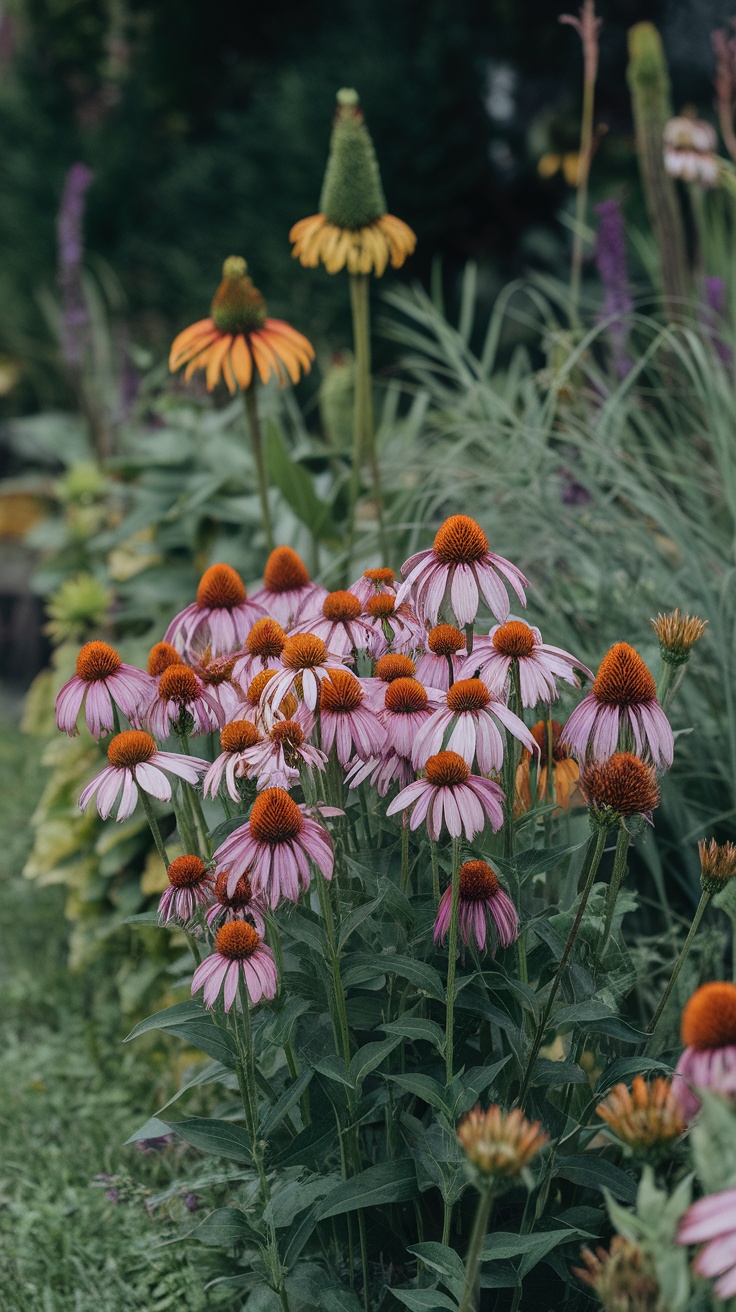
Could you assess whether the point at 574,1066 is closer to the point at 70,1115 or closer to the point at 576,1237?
the point at 576,1237

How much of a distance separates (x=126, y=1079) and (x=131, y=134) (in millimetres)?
4895

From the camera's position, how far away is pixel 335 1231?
4.38 ft

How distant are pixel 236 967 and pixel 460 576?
1.44 ft

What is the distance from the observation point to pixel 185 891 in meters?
1.20

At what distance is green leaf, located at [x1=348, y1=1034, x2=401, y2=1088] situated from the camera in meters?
1.14

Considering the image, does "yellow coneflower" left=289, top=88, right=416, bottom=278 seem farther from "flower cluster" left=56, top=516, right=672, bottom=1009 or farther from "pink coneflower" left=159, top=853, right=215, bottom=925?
"pink coneflower" left=159, top=853, right=215, bottom=925

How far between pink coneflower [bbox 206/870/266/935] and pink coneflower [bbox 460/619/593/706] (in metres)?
Answer: 0.30

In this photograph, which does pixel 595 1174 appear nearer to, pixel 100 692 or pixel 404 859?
pixel 404 859

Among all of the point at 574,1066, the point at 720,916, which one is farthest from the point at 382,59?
the point at 574,1066

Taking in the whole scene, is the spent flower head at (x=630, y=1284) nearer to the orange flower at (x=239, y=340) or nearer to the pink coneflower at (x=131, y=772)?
the pink coneflower at (x=131, y=772)

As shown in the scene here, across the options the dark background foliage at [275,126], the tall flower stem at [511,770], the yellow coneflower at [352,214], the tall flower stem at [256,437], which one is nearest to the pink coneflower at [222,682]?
the tall flower stem at [511,770]

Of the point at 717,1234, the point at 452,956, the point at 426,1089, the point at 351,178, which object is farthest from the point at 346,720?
the point at 351,178

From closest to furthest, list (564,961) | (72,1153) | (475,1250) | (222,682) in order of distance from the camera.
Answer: (475,1250) < (564,961) < (222,682) < (72,1153)

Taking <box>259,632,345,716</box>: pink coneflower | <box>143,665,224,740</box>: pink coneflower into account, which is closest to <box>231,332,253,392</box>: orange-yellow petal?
<box>143,665,224,740</box>: pink coneflower
